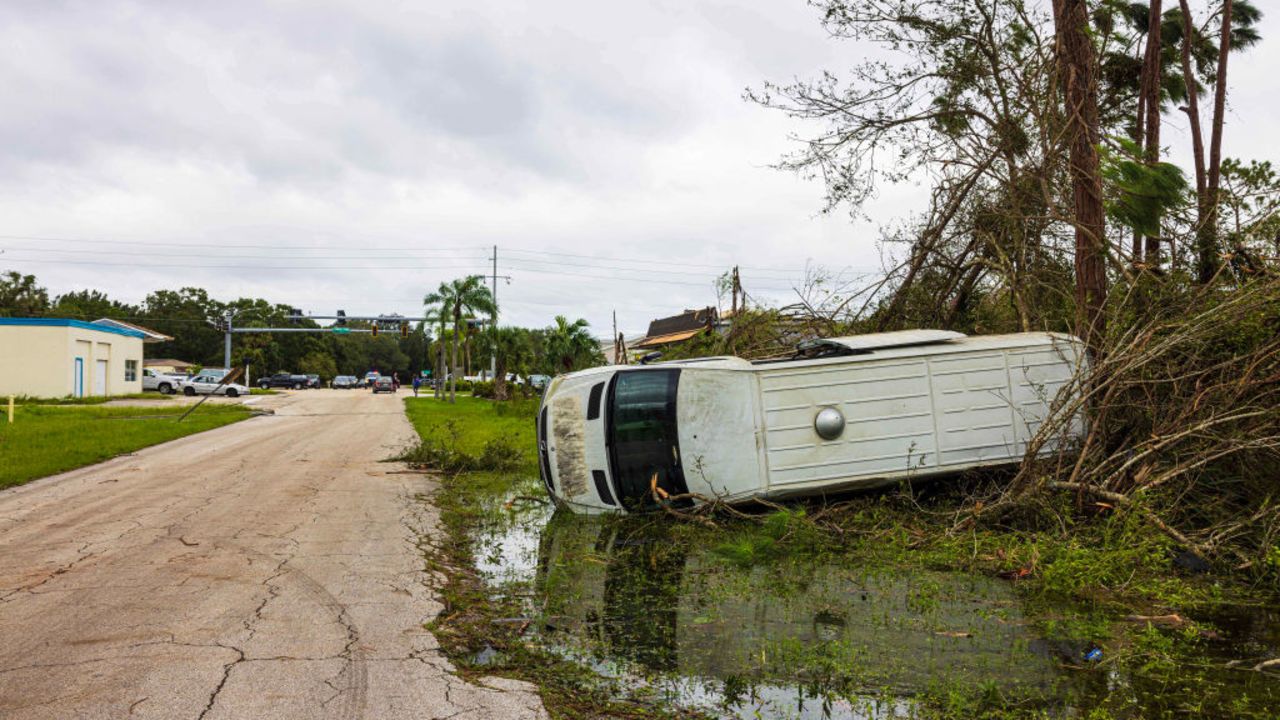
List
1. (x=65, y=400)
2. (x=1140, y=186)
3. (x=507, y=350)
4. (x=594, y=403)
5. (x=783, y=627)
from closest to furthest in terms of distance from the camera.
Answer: (x=783, y=627) < (x=594, y=403) < (x=1140, y=186) < (x=65, y=400) < (x=507, y=350)

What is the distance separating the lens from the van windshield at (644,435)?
971 centimetres

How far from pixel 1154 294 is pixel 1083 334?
0.86 metres

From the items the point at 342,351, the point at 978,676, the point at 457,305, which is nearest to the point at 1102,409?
the point at 978,676

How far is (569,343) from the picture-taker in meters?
48.9

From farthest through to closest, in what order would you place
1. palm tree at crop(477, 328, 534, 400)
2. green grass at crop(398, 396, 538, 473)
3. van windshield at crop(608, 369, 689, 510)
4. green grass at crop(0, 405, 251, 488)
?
palm tree at crop(477, 328, 534, 400) < green grass at crop(398, 396, 538, 473) < green grass at crop(0, 405, 251, 488) < van windshield at crop(608, 369, 689, 510)

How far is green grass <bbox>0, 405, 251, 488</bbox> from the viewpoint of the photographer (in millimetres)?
15062

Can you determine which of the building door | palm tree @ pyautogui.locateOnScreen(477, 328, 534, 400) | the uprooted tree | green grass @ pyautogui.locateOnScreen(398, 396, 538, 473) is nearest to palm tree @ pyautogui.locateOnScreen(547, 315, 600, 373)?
palm tree @ pyautogui.locateOnScreen(477, 328, 534, 400)

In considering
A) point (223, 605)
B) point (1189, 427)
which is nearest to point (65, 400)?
point (223, 605)

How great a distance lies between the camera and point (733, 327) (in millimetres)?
14359

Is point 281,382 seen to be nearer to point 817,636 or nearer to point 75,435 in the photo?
point 75,435

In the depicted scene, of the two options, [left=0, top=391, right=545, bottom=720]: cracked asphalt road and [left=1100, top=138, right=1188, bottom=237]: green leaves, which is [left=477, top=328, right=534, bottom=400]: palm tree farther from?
[left=1100, top=138, right=1188, bottom=237]: green leaves

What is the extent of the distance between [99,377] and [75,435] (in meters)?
32.3

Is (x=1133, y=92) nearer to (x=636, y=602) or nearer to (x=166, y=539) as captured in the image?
(x=636, y=602)

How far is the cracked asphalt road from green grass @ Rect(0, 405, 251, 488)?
201 cm
